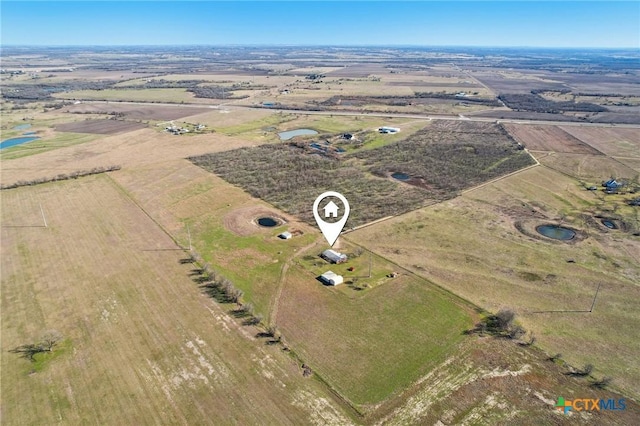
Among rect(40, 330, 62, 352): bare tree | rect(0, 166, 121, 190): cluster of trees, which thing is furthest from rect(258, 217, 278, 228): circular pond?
rect(0, 166, 121, 190): cluster of trees

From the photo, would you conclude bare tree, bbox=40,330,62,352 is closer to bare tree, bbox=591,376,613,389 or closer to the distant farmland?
the distant farmland

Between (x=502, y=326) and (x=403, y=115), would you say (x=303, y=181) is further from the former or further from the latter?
(x=403, y=115)

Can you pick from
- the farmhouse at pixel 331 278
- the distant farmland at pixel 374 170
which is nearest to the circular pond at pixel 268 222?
the distant farmland at pixel 374 170

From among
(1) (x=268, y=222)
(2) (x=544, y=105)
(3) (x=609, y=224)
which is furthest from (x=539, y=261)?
(2) (x=544, y=105)

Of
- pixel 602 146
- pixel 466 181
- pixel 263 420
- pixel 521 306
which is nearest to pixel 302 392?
pixel 263 420

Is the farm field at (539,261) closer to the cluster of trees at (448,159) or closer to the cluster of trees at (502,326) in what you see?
the cluster of trees at (502,326)
